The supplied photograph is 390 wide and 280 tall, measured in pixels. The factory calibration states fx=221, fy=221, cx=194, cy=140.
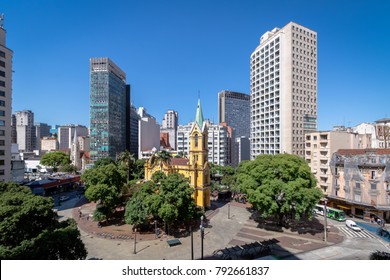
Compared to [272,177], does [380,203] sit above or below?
below

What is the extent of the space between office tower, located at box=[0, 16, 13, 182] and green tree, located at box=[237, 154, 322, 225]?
38.9m

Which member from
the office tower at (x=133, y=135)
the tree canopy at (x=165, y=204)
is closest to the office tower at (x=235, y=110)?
the office tower at (x=133, y=135)

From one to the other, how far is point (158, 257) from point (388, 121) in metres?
68.0

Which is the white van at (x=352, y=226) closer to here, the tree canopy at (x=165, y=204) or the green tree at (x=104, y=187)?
the tree canopy at (x=165, y=204)

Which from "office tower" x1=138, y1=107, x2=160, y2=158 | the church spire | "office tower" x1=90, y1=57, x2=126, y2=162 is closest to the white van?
the church spire

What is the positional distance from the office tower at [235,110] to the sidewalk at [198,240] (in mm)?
121399

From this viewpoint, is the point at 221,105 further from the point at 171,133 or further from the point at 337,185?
the point at 337,185

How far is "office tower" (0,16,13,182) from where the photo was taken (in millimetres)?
36303

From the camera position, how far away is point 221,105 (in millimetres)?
150250

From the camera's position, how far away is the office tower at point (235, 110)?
149125mm

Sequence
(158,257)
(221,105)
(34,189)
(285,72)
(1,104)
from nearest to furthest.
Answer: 1. (158,257)
2. (1,104)
3. (34,189)
4. (285,72)
5. (221,105)

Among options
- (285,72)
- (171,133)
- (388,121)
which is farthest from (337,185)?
(171,133)

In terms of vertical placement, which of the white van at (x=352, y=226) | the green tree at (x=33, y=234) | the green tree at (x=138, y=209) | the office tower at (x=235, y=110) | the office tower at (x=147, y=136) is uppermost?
the office tower at (x=235, y=110)
